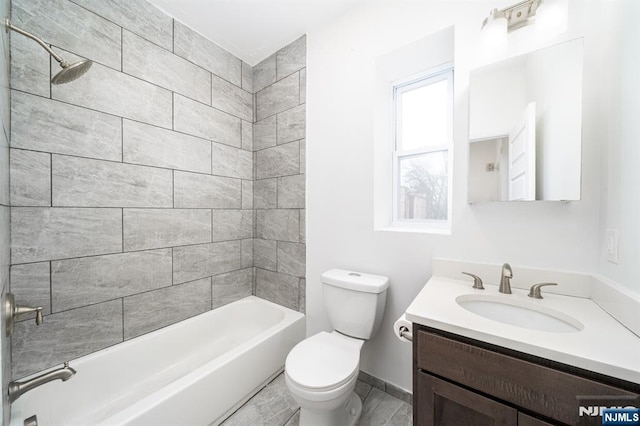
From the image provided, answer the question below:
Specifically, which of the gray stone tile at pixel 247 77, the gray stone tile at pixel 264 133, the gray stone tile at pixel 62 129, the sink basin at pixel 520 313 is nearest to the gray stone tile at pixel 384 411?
the sink basin at pixel 520 313

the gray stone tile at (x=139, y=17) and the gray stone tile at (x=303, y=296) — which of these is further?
the gray stone tile at (x=303, y=296)

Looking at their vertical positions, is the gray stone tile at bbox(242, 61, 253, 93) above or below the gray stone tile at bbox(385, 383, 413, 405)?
above

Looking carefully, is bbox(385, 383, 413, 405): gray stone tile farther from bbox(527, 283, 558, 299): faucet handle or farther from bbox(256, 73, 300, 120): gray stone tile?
bbox(256, 73, 300, 120): gray stone tile

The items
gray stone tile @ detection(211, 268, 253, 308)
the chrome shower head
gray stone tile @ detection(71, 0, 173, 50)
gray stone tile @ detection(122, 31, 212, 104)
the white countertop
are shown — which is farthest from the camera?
gray stone tile @ detection(211, 268, 253, 308)

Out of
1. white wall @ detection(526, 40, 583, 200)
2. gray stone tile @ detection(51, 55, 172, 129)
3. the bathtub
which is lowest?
the bathtub

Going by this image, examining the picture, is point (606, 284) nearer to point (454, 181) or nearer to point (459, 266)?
point (459, 266)

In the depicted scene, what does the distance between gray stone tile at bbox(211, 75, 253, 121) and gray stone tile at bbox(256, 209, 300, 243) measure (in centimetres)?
95

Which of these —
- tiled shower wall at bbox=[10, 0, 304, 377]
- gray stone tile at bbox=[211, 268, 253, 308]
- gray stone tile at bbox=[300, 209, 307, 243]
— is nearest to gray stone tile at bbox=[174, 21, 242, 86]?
tiled shower wall at bbox=[10, 0, 304, 377]

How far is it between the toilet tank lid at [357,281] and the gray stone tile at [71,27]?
1.93 meters

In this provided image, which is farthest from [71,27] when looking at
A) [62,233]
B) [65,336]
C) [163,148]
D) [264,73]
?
[65,336]

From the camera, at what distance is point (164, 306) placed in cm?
172

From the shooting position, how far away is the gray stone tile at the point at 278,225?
203 cm

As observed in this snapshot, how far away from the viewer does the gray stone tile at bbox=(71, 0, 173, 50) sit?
1.43 meters

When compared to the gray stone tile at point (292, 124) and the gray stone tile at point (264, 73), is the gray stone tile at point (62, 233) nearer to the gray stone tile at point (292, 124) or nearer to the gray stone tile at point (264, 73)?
the gray stone tile at point (292, 124)
